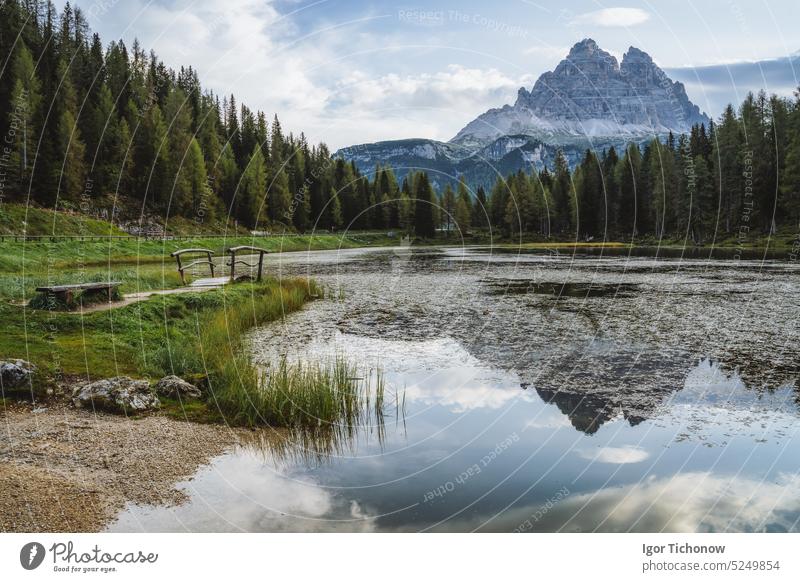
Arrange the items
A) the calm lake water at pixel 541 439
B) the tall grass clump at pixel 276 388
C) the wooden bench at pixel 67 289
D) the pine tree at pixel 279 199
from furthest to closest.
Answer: the pine tree at pixel 279 199 → the wooden bench at pixel 67 289 → the tall grass clump at pixel 276 388 → the calm lake water at pixel 541 439

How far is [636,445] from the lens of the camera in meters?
8.09

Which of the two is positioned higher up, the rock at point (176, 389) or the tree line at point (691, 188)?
the tree line at point (691, 188)

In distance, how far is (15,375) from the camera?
9633 mm

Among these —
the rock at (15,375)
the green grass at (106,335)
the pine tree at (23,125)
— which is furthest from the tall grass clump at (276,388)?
the pine tree at (23,125)

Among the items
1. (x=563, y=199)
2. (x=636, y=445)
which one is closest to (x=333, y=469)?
(x=636, y=445)

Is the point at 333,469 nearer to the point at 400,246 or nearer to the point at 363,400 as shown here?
the point at 363,400

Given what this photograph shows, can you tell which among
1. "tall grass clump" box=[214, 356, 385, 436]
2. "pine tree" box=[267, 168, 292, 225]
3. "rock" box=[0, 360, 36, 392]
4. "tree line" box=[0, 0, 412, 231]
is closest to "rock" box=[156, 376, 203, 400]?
"tall grass clump" box=[214, 356, 385, 436]

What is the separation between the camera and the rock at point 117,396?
30.6ft

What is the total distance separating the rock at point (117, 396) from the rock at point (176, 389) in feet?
1.03

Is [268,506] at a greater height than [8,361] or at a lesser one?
lesser

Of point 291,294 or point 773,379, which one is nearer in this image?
point 773,379

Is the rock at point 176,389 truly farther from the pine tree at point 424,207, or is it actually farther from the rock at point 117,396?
the pine tree at point 424,207

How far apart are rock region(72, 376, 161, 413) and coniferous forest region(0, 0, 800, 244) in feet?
126
